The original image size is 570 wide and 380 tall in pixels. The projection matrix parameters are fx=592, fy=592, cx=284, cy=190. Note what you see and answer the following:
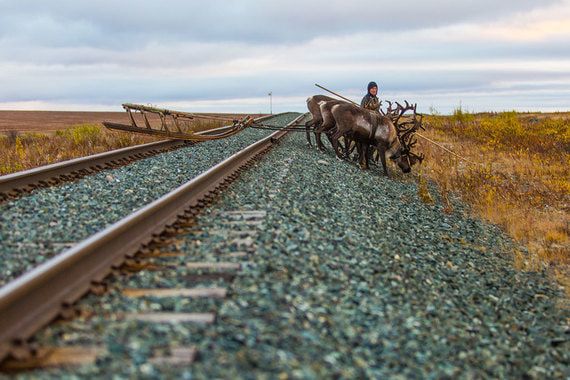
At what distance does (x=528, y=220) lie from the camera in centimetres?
1047

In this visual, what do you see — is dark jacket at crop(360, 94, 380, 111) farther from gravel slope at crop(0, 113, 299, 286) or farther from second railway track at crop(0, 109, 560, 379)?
second railway track at crop(0, 109, 560, 379)

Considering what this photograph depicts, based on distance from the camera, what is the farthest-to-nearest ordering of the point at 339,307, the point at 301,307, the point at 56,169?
the point at 56,169, the point at 339,307, the point at 301,307

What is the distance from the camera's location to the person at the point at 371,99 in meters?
15.2

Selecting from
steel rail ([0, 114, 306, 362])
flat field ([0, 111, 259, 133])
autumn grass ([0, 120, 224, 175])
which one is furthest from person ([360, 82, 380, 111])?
flat field ([0, 111, 259, 133])

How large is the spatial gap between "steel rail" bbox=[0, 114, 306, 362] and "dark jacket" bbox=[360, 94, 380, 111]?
9.42 meters

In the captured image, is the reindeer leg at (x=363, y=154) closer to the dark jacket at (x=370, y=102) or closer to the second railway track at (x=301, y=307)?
the dark jacket at (x=370, y=102)

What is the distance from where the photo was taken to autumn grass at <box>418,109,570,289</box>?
9519mm

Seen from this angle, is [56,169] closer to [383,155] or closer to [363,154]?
[383,155]

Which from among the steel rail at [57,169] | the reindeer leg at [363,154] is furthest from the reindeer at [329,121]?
the steel rail at [57,169]

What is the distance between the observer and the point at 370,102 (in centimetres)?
1524

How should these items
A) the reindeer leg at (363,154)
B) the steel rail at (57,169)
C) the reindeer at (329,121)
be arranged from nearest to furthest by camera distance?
the steel rail at (57,169) < the reindeer leg at (363,154) < the reindeer at (329,121)

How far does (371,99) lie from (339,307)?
11.5 meters

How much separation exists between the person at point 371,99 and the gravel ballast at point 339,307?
22.6 feet

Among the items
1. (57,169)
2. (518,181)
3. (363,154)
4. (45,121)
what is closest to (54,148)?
(57,169)
